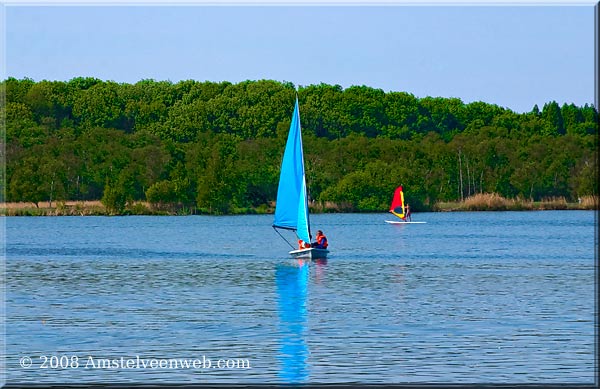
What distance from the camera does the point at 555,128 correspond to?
194625 mm

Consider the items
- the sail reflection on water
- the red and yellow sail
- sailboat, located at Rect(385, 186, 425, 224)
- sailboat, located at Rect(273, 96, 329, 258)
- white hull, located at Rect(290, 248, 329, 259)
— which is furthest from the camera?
Result: the red and yellow sail

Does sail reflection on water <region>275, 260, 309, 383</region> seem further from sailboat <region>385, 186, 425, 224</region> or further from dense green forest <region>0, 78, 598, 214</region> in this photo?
dense green forest <region>0, 78, 598, 214</region>

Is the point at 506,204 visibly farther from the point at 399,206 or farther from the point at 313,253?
the point at 313,253

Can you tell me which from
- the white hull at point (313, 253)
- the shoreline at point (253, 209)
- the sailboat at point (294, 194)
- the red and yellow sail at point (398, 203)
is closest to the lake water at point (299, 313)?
the white hull at point (313, 253)

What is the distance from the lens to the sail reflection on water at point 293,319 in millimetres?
26995

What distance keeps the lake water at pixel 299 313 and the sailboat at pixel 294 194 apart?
1642 millimetres

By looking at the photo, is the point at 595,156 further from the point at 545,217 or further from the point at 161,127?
the point at 161,127

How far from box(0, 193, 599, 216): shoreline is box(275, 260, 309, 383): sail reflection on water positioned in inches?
3073

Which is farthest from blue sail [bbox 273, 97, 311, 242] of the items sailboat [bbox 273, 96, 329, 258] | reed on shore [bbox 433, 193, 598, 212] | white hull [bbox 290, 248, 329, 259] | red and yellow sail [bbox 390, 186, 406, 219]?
reed on shore [bbox 433, 193, 598, 212]

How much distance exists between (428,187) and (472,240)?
6463 cm

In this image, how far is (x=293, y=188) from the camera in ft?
193

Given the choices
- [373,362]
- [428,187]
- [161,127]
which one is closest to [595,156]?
[428,187]

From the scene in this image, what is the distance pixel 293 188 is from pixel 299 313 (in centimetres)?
2109

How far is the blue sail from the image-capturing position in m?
58.4
